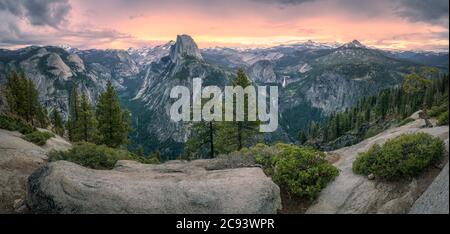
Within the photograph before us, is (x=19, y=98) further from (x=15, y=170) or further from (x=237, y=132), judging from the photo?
(x=15, y=170)

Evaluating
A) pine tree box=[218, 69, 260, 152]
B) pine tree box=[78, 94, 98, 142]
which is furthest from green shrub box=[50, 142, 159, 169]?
pine tree box=[78, 94, 98, 142]

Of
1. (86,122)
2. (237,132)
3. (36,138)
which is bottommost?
(86,122)

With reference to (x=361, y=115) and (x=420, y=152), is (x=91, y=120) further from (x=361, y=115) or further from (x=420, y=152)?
(x=361, y=115)

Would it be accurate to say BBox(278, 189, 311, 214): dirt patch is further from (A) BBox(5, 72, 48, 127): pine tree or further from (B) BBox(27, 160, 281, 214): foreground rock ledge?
(A) BBox(5, 72, 48, 127): pine tree

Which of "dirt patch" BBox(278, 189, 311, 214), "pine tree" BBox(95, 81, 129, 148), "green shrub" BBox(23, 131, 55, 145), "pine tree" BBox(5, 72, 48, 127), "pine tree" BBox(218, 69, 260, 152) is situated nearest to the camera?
"dirt patch" BBox(278, 189, 311, 214)

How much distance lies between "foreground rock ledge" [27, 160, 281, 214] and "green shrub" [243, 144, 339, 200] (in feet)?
4.29

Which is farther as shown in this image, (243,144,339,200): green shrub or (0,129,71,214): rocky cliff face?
(0,129,71,214): rocky cliff face

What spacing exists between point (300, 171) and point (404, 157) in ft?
15.5

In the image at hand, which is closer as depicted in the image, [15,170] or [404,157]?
[404,157]

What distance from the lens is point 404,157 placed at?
1548cm

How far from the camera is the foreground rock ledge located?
14.8 meters

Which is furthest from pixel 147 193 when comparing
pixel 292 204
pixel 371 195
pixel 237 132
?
pixel 237 132
